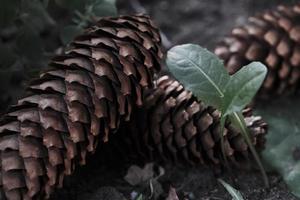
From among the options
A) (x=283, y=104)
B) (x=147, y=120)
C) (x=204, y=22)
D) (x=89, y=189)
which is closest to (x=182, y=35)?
(x=204, y=22)

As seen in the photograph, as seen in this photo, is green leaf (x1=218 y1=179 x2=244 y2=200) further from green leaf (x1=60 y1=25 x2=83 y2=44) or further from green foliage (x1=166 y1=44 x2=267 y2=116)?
green leaf (x1=60 y1=25 x2=83 y2=44)

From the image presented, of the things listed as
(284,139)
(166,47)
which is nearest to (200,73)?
(284,139)

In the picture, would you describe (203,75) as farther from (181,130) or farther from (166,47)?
(166,47)

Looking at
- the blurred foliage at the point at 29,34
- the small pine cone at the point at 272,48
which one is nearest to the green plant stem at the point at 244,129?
the small pine cone at the point at 272,48

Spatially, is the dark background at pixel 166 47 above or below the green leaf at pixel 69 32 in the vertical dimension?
below

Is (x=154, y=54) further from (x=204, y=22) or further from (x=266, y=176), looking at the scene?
(x=204, y=22)

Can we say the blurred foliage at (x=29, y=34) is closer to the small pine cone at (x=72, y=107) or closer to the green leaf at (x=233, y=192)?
the small pine cone at (x=72, y=107)

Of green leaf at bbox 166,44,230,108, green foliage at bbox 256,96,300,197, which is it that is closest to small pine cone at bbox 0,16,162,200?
green leaf at bbox 166,44,230,108
